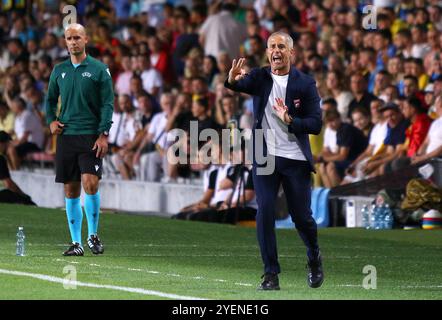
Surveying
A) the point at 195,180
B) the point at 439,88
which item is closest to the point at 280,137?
the point at 439,88

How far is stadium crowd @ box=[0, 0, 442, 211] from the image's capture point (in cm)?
2064

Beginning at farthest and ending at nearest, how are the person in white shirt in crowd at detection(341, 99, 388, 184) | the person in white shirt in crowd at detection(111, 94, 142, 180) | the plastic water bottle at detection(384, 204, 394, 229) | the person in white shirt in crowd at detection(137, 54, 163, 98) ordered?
the person in white shirt in crowd at detection(137, 54, 163, 98)
the person in white shirt in crowd at detection(111, 94, 142, 180)
the person in white shirt in crowd at detection(341, 99, 388, 184)
the plastic water bottle at detection(384, 204, 394, 229)

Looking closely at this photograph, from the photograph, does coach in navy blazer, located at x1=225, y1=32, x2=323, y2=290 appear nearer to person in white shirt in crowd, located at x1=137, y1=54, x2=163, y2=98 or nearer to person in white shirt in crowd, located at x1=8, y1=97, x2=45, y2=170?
person in white shirt in crowd, located at x1=137, y1=54, x2=163, y2=98

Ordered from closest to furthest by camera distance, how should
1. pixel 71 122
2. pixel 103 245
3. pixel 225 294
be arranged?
pixel 225 294, pixel 71 122, pixel 103 245

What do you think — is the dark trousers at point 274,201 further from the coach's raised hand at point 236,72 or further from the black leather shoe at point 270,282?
the coach's raised hand at point 236,72

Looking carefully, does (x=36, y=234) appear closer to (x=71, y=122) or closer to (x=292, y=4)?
(x=71, y=122)

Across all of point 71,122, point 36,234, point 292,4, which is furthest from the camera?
point 292,4

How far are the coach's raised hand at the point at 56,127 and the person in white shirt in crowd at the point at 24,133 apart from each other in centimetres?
1130

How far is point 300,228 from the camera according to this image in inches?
462

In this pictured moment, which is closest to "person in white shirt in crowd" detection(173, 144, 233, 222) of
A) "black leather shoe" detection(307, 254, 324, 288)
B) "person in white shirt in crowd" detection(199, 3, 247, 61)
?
"person in white shirt in crowd" detection(199, 3, 247, 61)

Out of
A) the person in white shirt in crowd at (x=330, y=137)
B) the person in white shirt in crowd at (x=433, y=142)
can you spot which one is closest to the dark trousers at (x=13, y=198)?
the person in white shirt in crowd at (x=330, y=137)

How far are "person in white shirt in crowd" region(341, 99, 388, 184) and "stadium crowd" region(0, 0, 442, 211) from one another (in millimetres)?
20

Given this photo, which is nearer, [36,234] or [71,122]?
Answer: [71,122]

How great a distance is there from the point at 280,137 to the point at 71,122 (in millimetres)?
3261
